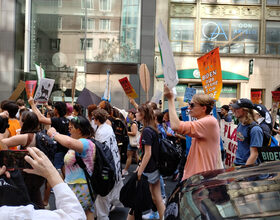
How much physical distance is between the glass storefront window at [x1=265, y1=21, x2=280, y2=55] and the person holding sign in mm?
22115

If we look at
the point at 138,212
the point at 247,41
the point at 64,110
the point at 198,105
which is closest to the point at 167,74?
the point at 198,105

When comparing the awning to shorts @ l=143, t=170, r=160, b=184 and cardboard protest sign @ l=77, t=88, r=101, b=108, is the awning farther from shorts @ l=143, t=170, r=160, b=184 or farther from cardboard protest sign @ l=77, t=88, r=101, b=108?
shorts @ l=143, t=170, r=160, b=184

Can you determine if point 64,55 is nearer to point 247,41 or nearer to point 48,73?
point 48,73

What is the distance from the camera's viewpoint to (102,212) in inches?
193

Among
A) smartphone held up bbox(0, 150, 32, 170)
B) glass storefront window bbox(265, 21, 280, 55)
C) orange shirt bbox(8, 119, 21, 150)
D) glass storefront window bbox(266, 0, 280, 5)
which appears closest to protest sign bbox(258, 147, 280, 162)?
smartphone held up bbox(0, 150, 32, 170)

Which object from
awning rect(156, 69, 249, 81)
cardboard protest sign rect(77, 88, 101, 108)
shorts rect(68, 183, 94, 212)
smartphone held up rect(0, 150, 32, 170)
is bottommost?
shorts rect(68, 183, 94, 212)

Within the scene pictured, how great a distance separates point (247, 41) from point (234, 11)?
92.4 inches

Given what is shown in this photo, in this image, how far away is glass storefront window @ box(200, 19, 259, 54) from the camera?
23656 mm

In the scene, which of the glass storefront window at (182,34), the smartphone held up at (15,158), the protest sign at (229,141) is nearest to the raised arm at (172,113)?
the smartphone held up at (15,158)

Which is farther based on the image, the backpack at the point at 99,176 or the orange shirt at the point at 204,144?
the backpack at the point at 99,176

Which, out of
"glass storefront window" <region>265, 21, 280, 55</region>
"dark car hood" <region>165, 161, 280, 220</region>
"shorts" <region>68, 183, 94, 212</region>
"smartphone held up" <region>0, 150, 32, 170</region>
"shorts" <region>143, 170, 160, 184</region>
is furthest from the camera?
"glass storefront window" <region>265, 21, 280, 55</region>

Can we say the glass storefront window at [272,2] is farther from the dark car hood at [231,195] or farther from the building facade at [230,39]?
the dark car hood at [231,195]

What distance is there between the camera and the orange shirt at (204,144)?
11.7 ft

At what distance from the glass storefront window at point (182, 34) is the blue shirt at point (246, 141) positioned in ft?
64.5
